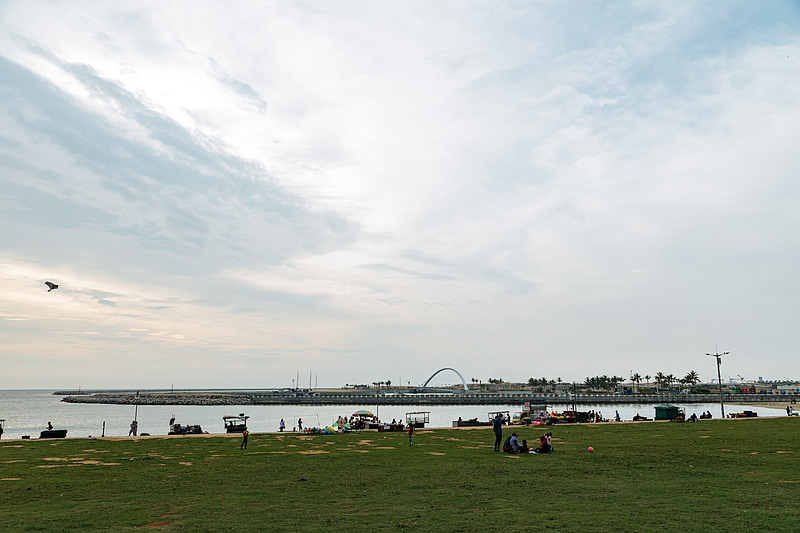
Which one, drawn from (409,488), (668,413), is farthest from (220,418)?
(409,488)

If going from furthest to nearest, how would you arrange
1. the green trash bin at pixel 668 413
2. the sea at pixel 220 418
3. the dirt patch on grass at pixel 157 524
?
the sea at pixel 220 418
the green trash bin at pixel 668 413
the dirt patch on grass at pixel 157 524

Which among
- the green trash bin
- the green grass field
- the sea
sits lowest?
the sea

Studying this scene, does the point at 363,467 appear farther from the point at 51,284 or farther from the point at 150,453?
the point at 51,284

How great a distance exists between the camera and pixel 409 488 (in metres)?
17.6

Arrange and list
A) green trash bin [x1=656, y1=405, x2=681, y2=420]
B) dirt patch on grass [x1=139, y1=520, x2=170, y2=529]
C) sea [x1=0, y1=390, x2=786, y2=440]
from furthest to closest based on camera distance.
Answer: sea [x1=0, y1=390, x2=786, y2=440] < green trash bin [x1=656, y1=405, x2=681, y2=420] < dirt patch on grass [x1=139, y1=520, x2=170, y2=529]

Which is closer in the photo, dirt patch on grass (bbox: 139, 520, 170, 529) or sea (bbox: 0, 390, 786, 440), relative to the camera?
dirt patch on grass (bbox: 139, 520, 170, 529)

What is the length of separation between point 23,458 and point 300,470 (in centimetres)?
1705

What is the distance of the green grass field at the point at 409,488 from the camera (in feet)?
42.1

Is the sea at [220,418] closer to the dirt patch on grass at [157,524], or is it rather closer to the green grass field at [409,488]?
the green grass field at [409,488]

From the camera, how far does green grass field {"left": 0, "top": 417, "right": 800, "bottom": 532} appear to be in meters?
12.8

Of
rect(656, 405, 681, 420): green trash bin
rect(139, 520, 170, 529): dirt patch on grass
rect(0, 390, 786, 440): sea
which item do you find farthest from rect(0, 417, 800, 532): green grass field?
rect(0, 390, 786, 440): sea

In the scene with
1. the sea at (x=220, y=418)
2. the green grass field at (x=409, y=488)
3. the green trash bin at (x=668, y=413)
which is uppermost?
the green grass field at (x=409, y=488)

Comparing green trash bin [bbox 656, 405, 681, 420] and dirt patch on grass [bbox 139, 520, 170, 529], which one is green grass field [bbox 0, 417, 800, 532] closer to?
dirt patch on grass [bbox 139, 520, 170, 529]

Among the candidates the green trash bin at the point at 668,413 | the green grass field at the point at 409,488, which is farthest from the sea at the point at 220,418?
the green grass field at the point at 409,488
